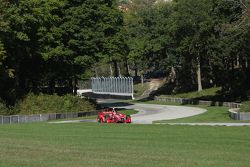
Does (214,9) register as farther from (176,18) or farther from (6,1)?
(6,1)

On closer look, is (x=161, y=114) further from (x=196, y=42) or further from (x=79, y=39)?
(x=196, y=42)

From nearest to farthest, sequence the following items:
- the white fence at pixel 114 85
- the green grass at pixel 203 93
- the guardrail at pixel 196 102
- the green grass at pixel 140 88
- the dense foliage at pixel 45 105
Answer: the dense foliage at pixel 45 105
the guardrail at pixel 196 102
the green grass at pixel 203 93
the white fence at pixel 114 85
the green grass at pixel 140 88

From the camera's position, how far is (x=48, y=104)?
5012cm

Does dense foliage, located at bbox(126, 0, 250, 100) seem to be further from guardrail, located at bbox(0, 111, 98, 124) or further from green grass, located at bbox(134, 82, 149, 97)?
guardrail, located at bbox(0, 111, 98, 124)

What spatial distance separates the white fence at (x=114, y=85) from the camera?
255 ft

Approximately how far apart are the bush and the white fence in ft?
77.0

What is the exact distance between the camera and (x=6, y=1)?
48.3 meters

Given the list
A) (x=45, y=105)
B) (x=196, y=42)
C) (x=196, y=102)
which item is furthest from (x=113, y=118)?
(x=196, y=102)

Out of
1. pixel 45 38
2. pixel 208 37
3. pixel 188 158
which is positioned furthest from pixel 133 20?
pixel 188 158

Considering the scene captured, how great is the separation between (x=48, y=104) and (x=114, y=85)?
33.3 metres

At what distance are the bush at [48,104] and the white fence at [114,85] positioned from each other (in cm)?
2347

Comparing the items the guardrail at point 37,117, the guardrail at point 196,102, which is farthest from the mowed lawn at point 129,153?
the guardrail at point 196,102

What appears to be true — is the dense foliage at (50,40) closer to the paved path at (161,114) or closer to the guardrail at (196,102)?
the paved path at (161,114)

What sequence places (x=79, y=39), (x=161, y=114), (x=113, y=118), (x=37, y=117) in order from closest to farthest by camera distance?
(x=113, y=118) < (x=37, y=117) < (x=161, y=114) < (x=79, y=39)
